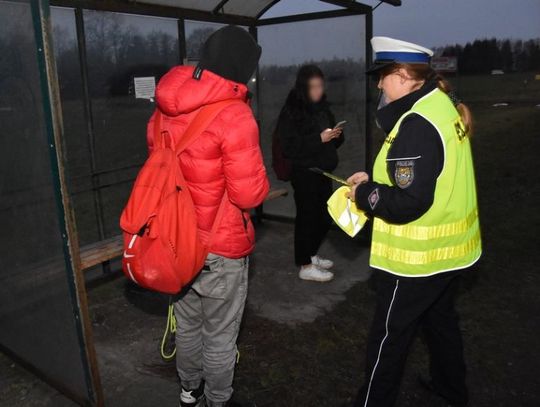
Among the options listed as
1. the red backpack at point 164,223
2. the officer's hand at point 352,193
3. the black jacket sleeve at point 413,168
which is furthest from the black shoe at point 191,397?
the black jacket sleeve at point 413,168

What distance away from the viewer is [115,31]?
448cm

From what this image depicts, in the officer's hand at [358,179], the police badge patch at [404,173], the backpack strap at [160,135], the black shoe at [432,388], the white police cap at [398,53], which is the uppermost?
the white police cap at [398,53]

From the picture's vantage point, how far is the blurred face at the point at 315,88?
395 cm

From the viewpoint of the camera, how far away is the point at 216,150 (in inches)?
85.7

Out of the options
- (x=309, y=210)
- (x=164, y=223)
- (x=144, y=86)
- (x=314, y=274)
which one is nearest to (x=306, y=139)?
(x=309, y=210)

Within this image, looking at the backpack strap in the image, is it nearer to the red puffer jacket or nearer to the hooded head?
the red puffer jacket

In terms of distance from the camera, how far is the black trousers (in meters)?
4.27

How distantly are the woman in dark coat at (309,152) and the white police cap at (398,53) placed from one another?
5.75 ft

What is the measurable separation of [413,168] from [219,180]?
85cm

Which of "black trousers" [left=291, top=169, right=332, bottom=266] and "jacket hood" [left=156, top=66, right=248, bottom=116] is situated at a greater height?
"jacket hood" [left=156, top=66, right=248, bottom=116]

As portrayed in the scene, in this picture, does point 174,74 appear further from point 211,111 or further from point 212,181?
point 212,181

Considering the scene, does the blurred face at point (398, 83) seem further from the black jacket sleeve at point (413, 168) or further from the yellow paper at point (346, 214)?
the yellow paper at point (346, 214)

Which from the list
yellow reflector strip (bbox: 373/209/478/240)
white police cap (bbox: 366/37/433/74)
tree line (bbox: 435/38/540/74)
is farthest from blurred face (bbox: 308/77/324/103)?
tree line (bbox: 435/38/540/74)

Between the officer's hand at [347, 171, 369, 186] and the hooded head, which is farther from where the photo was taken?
the officer's hand at [347, 171, 369, 186]
